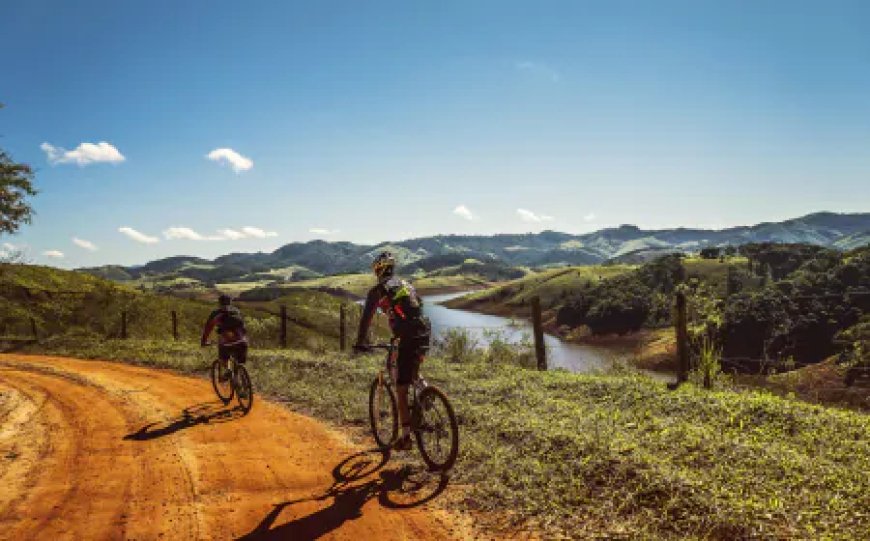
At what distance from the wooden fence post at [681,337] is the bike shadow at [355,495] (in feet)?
24.1

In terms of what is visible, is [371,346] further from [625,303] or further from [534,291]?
[534,291]

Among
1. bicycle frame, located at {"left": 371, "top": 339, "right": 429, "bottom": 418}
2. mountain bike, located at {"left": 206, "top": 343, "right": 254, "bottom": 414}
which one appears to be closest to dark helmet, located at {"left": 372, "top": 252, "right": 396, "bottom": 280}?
bicycle frame, located at {"left": 371, "top": 339, "right": 429, "bottom": 418}

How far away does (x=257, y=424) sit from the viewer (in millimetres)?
10555

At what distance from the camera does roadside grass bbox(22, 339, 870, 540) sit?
5363 millimetres

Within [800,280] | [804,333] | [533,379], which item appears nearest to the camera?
[533,379]

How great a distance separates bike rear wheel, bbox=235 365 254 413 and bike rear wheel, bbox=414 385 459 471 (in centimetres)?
539

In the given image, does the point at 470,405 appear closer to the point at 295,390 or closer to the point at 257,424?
the point at 257,424

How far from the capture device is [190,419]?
36.2ft

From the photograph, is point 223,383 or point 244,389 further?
point 223,383

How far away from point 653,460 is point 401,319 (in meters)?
3.70

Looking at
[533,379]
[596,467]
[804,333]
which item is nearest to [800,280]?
[804,333]

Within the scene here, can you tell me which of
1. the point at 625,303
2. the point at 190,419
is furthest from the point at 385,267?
the point at 625,303

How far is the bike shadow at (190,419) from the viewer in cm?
988

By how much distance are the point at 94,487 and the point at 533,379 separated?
8.92 meters
